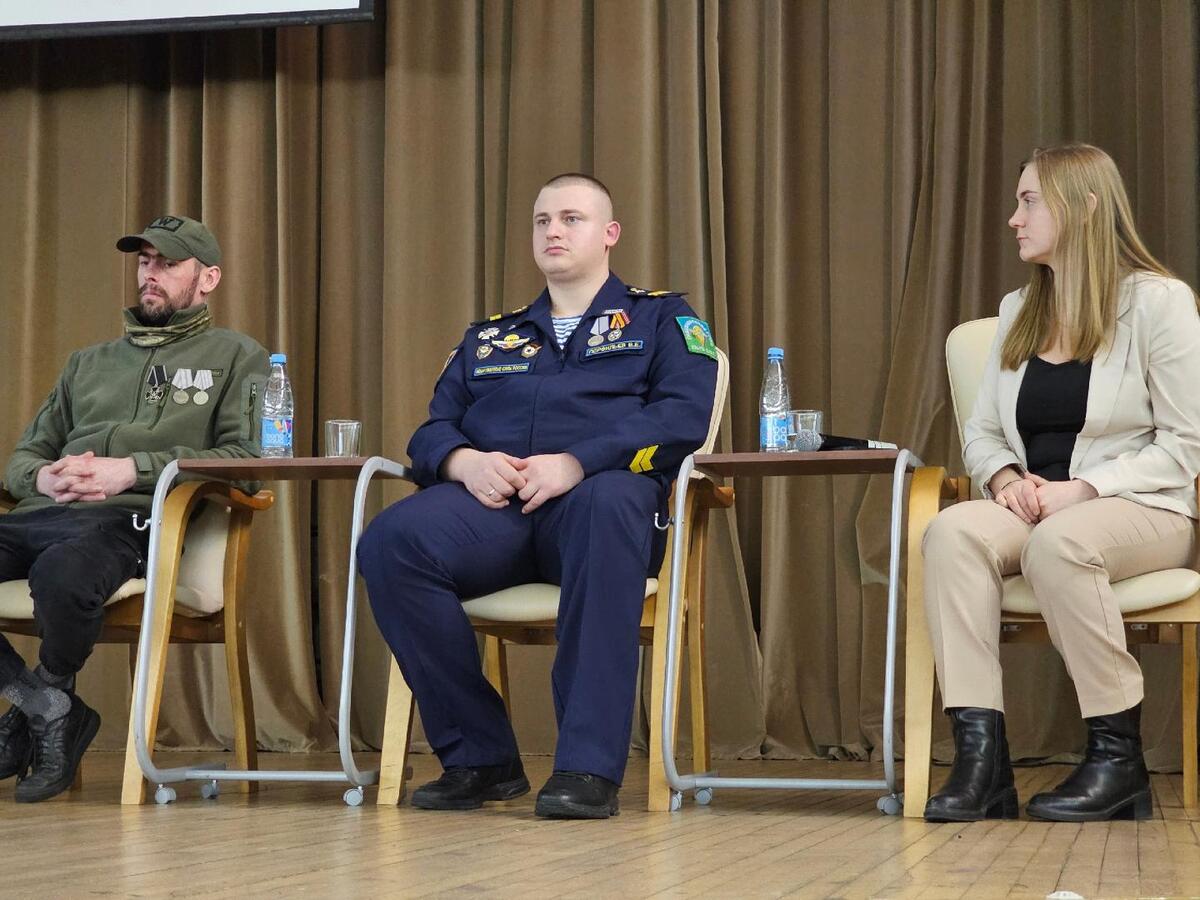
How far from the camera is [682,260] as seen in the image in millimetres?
3908

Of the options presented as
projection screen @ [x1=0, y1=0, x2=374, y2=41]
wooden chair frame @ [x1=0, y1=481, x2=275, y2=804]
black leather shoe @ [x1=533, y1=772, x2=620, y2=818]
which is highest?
projection screen @ [x1=0, y1=0, x2=374, y2=41]

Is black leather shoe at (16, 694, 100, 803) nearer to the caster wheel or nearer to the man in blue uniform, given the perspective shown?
the man in blue uniform

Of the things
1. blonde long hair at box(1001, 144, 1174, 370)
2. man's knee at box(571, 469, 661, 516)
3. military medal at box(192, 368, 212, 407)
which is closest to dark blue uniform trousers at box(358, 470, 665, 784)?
man's knee at box(571, 469, 661, 516)

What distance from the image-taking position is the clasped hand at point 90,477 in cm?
292

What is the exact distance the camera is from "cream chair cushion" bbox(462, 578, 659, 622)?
2.56 meters

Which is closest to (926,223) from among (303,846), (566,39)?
(566,39)

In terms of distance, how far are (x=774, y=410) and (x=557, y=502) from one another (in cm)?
52

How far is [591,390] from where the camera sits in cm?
281

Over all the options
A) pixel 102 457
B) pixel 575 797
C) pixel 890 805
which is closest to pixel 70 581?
pixel 102 457

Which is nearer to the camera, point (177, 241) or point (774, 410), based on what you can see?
point (774, 410)

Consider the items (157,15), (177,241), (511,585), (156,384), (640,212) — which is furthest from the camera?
(157,15)

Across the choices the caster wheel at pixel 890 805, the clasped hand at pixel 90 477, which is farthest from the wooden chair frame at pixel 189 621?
the caster wheel at pixel 890 805

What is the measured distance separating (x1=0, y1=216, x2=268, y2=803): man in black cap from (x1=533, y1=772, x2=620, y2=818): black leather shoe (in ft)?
3.14

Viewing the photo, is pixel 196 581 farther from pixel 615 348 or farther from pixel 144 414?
pixel 615 348
